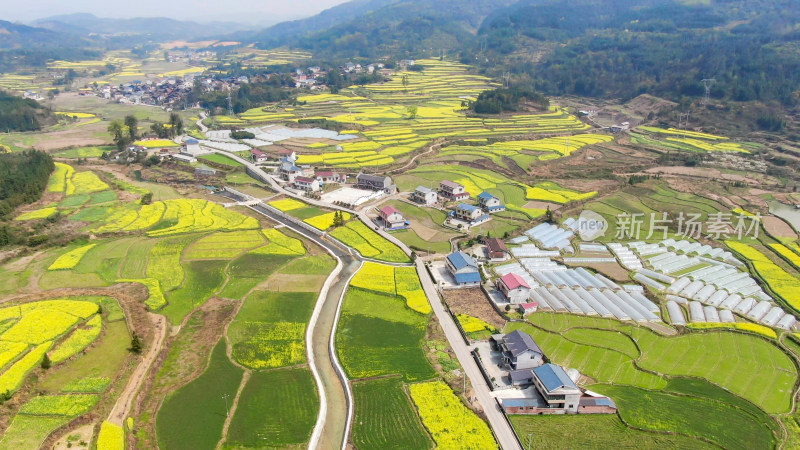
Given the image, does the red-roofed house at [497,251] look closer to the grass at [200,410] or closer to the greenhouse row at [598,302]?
the greenhouse row at [598,302]

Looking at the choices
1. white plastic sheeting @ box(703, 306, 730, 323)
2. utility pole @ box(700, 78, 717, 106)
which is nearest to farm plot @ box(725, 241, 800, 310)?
white plastic sheeting @ box(703, 306, 730, 323)

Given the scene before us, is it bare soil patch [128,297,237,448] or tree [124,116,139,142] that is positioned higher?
tree [124,116,139,142]

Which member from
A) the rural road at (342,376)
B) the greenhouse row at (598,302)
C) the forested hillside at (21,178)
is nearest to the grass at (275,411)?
the rural road at (342,376)

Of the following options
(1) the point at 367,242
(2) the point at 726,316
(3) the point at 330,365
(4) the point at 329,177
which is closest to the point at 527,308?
(2) the point at 726,316

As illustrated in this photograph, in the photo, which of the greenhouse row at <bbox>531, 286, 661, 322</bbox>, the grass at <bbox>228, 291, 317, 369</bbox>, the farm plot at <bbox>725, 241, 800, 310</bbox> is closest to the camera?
the grass at <bbox>228, 291, 317, 369</bbox>

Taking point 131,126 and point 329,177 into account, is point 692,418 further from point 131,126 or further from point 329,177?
point 131,126

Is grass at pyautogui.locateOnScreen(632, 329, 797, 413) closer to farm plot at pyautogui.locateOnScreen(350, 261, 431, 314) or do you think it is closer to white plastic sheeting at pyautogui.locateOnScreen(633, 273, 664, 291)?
white plastic sheeting at pyautogui.locateOnScreen(633, 273, 664, 291)
